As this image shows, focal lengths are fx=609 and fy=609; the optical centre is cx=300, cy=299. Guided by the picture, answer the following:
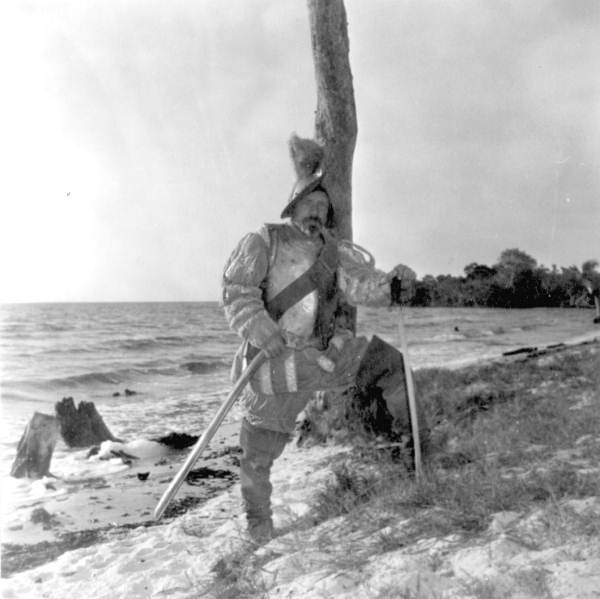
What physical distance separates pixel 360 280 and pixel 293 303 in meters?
0.44

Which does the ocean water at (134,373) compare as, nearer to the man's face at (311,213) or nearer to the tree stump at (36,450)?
the tree stump at (36,450)

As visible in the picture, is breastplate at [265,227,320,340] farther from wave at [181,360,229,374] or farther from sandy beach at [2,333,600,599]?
wave at [181,360,229,374]

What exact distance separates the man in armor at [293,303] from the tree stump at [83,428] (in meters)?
4.69

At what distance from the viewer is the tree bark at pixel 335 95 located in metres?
5.28

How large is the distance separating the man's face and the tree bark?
5.30 ft

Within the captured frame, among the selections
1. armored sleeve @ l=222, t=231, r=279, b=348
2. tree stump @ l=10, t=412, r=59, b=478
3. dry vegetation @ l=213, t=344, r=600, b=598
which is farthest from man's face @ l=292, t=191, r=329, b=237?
tree stump @ l=10, t=412, r=59, b=478

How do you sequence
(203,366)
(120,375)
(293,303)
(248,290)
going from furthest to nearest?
(203,366) < (120,375) < (293,303) < (248,290)

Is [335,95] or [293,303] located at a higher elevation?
[335,95]

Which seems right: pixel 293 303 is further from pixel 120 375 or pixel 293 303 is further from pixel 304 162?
pixel 120 375

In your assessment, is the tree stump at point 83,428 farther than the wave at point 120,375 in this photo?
No

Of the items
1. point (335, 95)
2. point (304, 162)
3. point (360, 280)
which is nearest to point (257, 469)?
point (360, 280)

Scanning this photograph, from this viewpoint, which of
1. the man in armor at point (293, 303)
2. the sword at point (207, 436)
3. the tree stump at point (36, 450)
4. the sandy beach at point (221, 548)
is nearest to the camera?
the sandy beach at point (221, 548)

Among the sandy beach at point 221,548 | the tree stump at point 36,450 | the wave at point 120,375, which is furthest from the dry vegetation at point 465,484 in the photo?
the wave at point 120,375

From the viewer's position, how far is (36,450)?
250 inches
